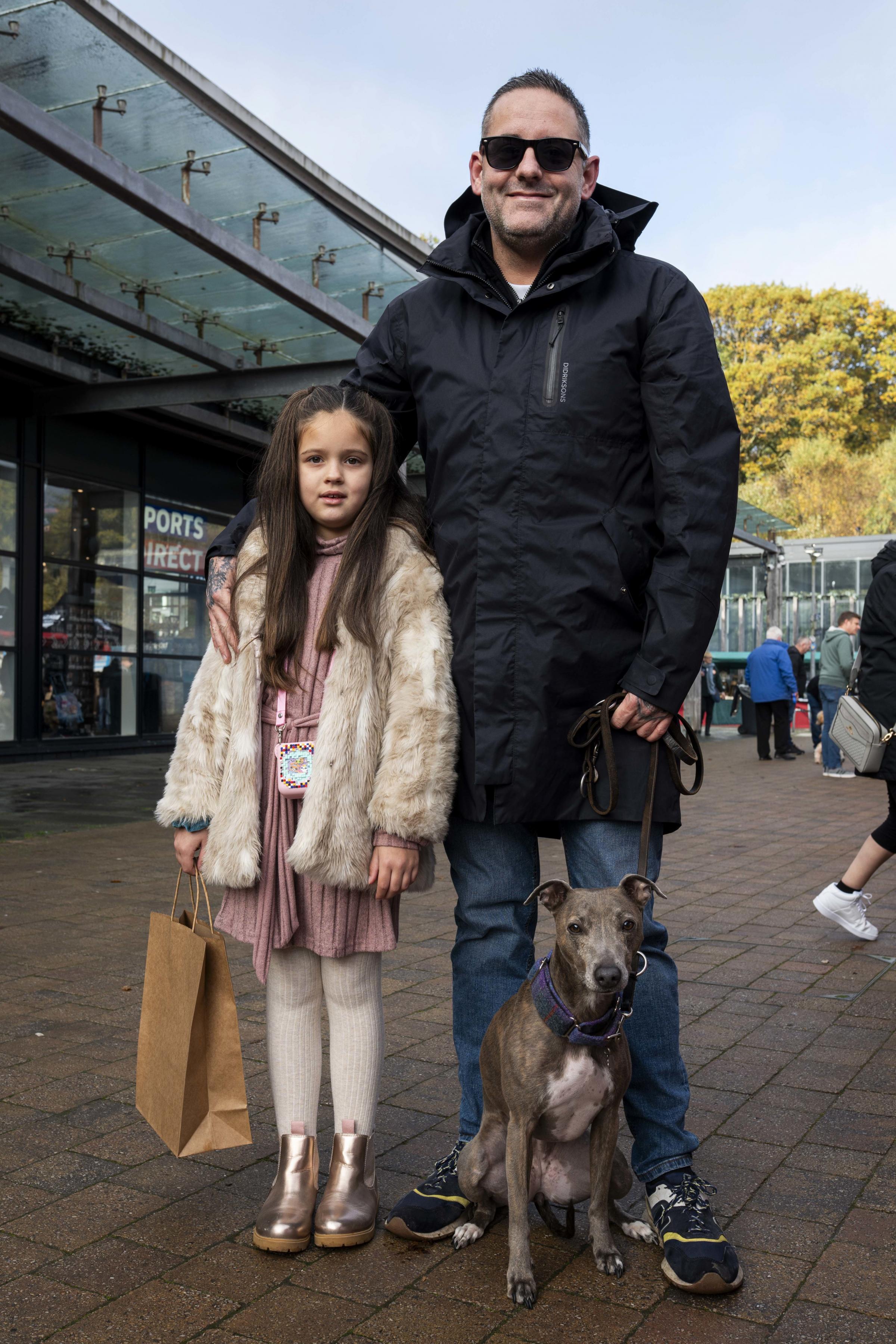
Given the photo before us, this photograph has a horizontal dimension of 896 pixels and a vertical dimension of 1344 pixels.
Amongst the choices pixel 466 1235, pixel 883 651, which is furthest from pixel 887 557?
pixel 466 1235

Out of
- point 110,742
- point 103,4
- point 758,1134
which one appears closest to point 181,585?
point 110,742

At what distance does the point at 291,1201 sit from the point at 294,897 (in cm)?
67

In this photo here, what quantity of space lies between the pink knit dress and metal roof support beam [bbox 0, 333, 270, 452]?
28.3 feet

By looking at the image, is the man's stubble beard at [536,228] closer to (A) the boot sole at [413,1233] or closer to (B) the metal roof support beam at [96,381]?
(A) the boot sole at [413,1233]

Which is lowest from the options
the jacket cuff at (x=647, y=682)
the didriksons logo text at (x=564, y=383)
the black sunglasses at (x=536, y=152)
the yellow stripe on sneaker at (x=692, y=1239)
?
the yellow stripe on sneaker at (x=692, y=1239)

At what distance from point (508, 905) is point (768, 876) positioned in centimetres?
550

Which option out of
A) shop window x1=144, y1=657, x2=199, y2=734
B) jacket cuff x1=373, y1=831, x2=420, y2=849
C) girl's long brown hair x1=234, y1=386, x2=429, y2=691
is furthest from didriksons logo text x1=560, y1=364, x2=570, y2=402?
shop window x1=144, y1=657, x2=199, y2=734

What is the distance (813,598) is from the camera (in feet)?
111

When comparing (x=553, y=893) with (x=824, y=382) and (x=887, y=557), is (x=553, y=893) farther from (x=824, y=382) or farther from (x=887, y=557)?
(x=824, y=382)

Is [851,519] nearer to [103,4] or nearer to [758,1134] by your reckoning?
[103,4]

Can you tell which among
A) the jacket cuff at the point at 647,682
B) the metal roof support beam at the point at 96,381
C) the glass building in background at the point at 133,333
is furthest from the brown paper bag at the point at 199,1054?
the metal roof support beam at the point at 96,381

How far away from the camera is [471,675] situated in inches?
109

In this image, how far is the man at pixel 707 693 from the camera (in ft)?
70.6

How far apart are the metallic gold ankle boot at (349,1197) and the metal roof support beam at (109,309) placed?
10.2 meters
